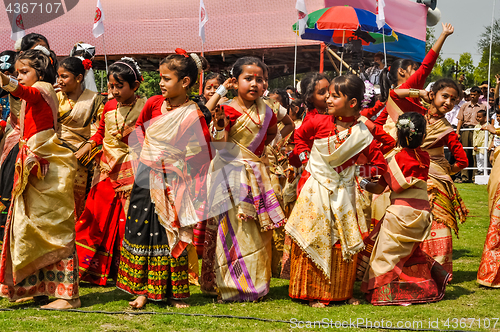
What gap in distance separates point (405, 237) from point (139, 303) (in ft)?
7.01

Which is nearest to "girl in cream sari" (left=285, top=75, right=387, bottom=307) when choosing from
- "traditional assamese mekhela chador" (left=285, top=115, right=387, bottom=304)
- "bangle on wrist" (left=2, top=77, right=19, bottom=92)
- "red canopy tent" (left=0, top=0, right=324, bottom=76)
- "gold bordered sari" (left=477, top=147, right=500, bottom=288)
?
"traditional assamese mekhela chador" (left=285, top=115, right=387, bottom=304)

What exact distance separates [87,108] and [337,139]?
2.51 meters

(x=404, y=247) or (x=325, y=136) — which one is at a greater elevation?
(x=325, y=136)

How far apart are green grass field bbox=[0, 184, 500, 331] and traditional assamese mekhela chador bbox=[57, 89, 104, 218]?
114 centimetres

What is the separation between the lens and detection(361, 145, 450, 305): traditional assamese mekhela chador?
4.18m

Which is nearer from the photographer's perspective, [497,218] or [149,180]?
[149,180]

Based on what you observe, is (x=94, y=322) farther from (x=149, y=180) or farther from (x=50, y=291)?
(x=149, y=180)

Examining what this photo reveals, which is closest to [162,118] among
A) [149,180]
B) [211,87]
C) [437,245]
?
[149,180]

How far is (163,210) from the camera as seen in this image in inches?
157

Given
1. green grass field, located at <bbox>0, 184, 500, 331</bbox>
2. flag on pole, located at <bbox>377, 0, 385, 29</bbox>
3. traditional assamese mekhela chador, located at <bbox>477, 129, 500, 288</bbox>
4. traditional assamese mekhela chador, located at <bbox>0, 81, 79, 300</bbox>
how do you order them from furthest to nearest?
flag on pole, located at <bbox>377, 0, 385, 29</bbox>, traditional assamese mekhela chador, located at <bbox>477, 129, 500, 288</bbox>, traditional assamese mekhela chador, located at <bbox>0, 81, 79, 300</bbox>, green grass field, located at <bbox>0, 184, 500, 331</bbox>

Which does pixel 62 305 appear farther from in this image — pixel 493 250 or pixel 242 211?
pixel 493 250

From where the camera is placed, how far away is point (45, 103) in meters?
4.04

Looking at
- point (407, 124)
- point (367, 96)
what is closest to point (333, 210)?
point (407, 124)

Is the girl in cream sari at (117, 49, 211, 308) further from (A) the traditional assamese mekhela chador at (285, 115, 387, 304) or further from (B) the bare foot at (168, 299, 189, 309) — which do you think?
(A) the traditional assamese mekhela chador at (285, 115, 387, 304)
